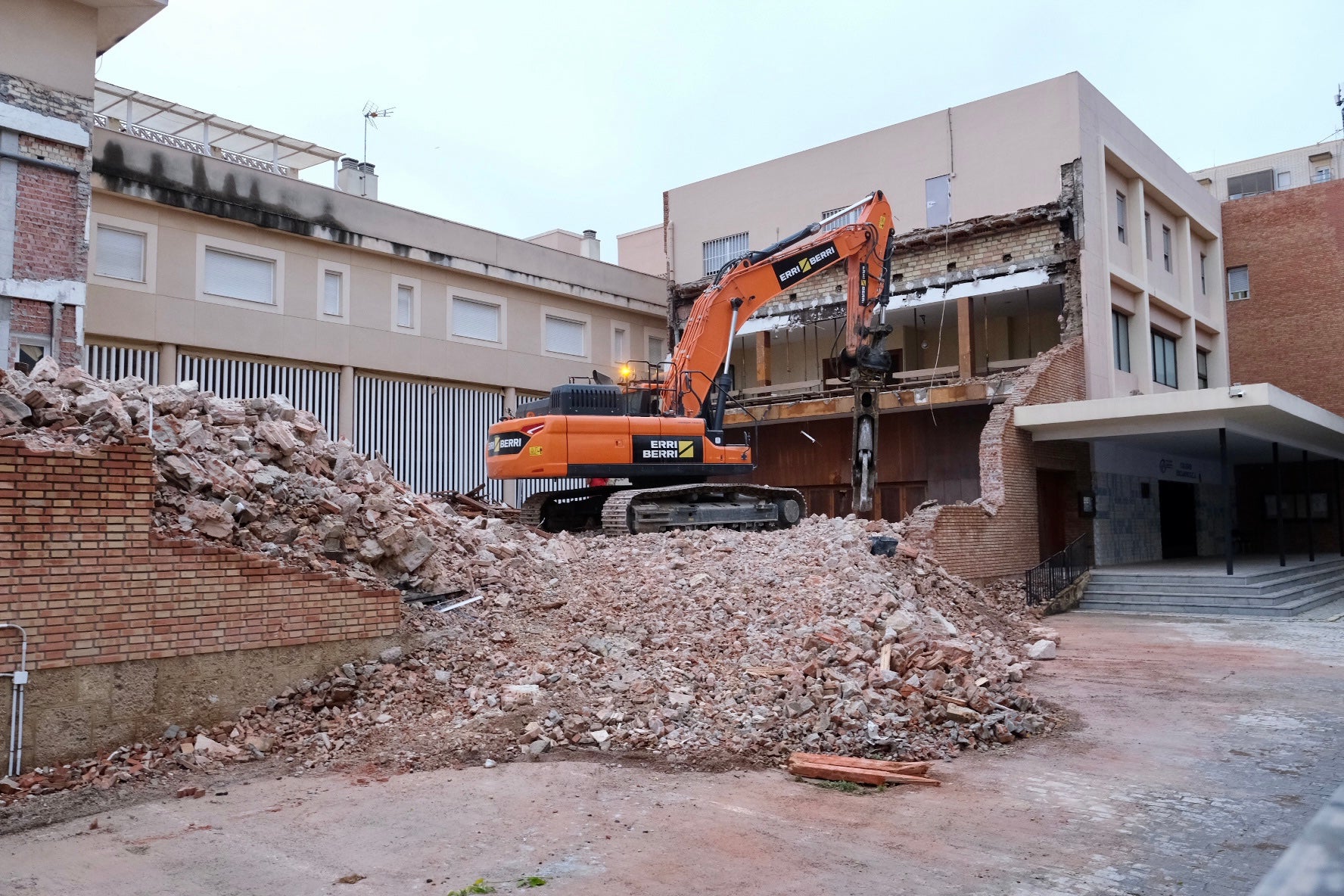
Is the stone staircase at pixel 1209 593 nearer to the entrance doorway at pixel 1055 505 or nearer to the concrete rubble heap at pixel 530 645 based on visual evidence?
the entrance doorway at pixel 1055 505

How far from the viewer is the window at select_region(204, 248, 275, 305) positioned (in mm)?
17125

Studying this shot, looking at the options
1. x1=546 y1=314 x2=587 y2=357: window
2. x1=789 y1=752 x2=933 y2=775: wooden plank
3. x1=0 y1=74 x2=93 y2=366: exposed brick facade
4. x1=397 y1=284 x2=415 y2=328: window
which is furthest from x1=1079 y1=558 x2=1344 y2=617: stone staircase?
x1=0 y1=74 x2=93 y2=366: exposed brick facade

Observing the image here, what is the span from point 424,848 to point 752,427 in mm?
19462

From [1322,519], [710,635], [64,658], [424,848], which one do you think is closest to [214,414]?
[64,658]

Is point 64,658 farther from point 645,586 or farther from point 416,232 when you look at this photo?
point 416,232

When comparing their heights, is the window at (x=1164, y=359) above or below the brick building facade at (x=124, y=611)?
above

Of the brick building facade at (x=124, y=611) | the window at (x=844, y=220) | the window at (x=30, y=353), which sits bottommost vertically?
the brick building facade at (x=124, y=611)

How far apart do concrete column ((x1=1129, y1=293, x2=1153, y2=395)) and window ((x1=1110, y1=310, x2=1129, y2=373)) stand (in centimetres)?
14

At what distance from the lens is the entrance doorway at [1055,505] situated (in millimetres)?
20109

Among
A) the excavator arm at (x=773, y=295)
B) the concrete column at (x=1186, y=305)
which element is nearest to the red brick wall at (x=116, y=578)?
the excavator arm at (x=773, y=295)

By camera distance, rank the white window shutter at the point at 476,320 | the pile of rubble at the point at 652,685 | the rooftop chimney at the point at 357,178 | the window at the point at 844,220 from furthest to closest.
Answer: the rooftop chimney at the point at 357,178 < the white window shutter at the point at 476,320 < the window at the point at 844,220 < the pile of rubble at the point at 652,685

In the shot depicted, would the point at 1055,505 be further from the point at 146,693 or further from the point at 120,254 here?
the point at 120,254

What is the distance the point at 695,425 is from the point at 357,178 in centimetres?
1134

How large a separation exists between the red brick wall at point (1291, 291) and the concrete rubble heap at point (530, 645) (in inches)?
770
